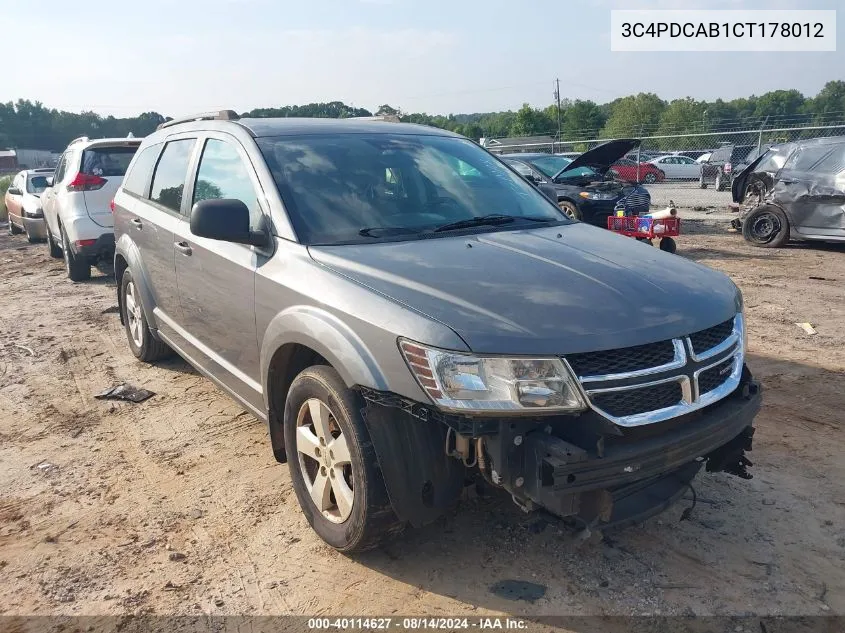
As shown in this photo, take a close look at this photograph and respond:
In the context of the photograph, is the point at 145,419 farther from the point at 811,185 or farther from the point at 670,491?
the point at 811,185

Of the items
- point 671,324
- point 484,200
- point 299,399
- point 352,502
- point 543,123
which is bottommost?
point 352,502

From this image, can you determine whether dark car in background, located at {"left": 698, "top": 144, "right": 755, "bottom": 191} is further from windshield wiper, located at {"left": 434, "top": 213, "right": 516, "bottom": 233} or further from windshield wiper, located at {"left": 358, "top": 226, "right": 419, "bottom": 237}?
windshield wiper, located at {"left": 358, "top": 226, "right": 419, "bottom": 237}

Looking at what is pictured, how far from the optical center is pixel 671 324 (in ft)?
8.48

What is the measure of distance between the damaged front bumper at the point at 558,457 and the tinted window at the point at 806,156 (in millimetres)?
9185

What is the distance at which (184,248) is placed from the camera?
4121 millimetres

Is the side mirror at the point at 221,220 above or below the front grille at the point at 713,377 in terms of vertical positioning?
above

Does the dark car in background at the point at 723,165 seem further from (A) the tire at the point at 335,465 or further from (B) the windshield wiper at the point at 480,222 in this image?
(A) the tire at the point at 335,465

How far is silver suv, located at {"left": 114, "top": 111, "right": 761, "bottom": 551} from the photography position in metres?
2.40

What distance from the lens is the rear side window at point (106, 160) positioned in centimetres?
892

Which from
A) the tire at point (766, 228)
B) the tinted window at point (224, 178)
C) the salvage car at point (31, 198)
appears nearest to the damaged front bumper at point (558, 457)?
the tinted window at point (224, 178)

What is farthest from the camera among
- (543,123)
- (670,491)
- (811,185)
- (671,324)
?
(543,123)

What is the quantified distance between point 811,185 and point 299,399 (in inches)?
390

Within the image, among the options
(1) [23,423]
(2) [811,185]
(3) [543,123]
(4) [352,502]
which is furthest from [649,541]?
(3) [543,123]

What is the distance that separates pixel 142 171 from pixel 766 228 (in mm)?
9769
